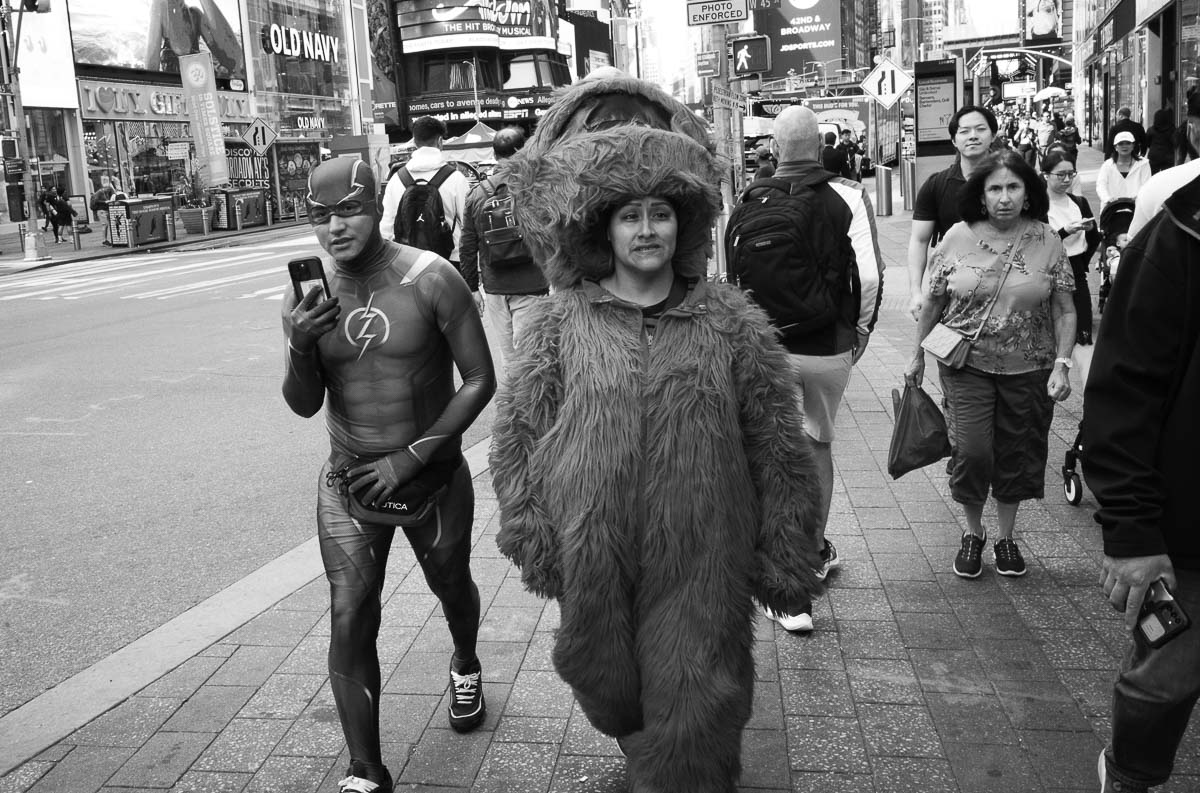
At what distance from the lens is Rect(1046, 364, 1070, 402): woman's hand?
4875 millimetres

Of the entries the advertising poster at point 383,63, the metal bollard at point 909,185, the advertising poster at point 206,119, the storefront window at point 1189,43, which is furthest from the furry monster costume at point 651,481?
the advertising poster at point 383,63

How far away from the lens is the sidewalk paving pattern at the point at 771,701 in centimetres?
354

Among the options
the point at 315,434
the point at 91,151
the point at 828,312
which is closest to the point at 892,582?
the point at 828,312

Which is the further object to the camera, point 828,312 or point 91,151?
point 91,151

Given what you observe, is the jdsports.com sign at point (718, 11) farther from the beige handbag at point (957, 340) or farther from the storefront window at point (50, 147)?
the storefront window at point (50, 147)

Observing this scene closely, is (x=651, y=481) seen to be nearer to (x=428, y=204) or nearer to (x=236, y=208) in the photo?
(x=428, y=204)

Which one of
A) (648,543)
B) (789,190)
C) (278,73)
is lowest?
(648,543)

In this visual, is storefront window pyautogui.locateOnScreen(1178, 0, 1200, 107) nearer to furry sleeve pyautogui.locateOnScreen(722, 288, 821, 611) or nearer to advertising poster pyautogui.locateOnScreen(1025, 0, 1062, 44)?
furry sleeve pyautogui.locateOnScreen(722, 288, 821, 611)

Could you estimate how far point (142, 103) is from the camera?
44.3m

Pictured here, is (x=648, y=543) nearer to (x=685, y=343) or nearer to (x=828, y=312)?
A: (x=685, y=343)

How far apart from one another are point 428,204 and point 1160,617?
6820 mm

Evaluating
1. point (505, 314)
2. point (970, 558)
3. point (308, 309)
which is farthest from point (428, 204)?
point (308, 309)

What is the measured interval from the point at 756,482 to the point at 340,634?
125cm

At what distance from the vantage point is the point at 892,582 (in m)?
5.07
